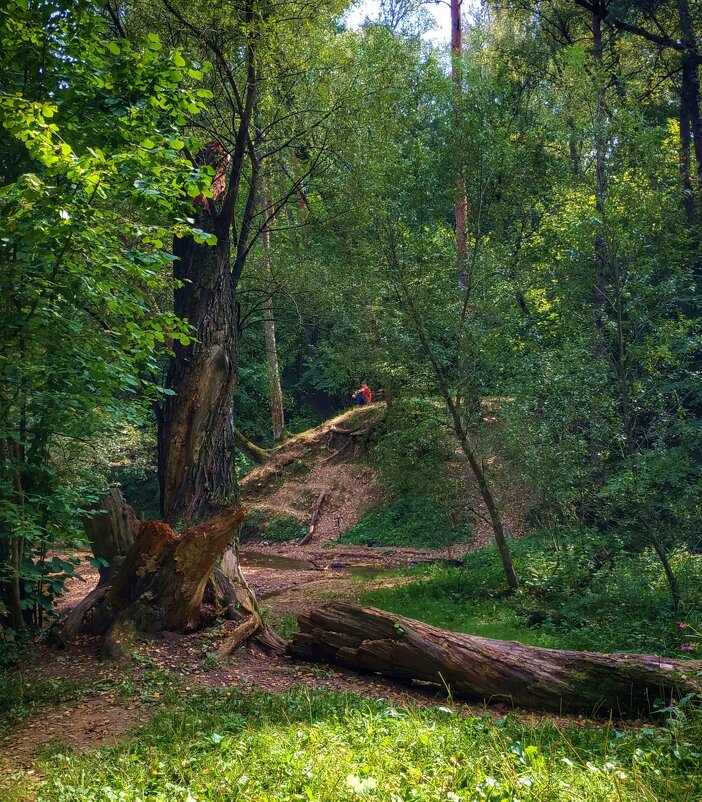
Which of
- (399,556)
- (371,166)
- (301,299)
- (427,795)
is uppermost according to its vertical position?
(371,166)

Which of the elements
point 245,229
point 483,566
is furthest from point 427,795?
point 483,566

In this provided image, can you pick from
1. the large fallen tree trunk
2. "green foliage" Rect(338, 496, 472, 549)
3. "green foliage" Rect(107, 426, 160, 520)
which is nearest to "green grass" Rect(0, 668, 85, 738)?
the large fallen tree trunk

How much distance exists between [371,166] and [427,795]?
9677mm

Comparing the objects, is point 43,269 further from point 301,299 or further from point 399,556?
point 399,556

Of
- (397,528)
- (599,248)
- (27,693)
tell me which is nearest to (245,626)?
(27,693)

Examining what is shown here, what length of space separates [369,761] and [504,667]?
9.05 ft

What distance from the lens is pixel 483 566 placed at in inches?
525

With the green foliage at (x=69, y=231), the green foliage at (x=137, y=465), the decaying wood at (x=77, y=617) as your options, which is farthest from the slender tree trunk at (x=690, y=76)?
the decaying wood at (x=77, y=617)

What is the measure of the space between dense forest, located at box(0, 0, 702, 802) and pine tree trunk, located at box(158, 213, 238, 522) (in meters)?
0.04

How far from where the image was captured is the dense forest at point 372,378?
504 cm

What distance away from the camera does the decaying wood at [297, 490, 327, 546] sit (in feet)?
66.1

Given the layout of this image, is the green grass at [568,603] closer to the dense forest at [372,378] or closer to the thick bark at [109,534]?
the dense forest at [372,378]

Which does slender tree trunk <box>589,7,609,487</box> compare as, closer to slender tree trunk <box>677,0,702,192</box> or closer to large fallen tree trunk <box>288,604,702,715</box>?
large fallen tree trunk <box>288,604,702,715</box>

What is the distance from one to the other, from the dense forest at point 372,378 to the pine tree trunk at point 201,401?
0.15ft
